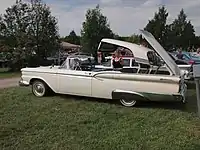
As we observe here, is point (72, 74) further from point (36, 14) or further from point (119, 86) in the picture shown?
point (36, 14)

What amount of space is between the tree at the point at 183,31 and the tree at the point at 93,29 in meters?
26.1

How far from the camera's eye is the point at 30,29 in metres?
26.2

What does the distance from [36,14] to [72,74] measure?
19.4m

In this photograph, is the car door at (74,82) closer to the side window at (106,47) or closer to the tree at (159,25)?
the side window at (106,47)

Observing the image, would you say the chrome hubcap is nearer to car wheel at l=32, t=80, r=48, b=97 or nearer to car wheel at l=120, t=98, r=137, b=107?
car wheel at l=32, t=80, r=48, b=97

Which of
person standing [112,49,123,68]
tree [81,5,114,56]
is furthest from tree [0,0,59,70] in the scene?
person standing [112,49,123,68]

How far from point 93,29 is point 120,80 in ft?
89.5

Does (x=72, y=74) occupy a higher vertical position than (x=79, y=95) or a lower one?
higher

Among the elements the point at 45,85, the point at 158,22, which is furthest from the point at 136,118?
the point at 158,22

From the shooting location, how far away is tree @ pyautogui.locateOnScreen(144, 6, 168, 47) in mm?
46094

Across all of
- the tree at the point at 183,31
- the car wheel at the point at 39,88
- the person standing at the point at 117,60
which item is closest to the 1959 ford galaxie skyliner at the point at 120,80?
the car wheel at the point at 39,88

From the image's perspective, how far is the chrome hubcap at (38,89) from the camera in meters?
9.22

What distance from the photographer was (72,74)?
8500mm

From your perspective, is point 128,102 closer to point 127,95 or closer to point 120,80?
point 127,95
